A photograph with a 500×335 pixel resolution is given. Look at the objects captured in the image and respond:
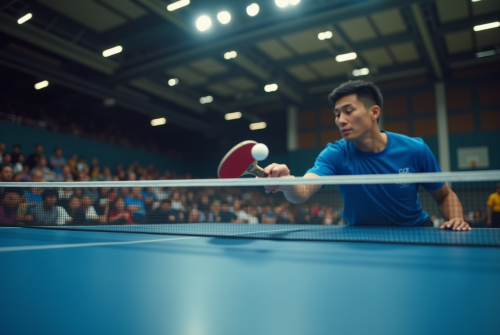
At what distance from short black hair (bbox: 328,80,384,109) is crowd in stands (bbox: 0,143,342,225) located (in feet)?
7.99

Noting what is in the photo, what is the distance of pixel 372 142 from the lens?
243 cm

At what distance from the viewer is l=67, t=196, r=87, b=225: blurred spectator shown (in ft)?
13.0

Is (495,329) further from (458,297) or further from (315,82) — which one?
(315,82)

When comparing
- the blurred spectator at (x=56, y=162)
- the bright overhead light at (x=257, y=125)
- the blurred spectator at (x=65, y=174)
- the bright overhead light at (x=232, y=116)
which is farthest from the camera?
the bright overhead light at (x=257, y=125)

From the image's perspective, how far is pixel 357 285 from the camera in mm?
1042

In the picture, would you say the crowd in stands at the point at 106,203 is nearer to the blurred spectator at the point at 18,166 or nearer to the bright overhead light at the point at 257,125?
the blurred spectator at the point at 18,166

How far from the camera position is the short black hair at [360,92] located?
2318mm

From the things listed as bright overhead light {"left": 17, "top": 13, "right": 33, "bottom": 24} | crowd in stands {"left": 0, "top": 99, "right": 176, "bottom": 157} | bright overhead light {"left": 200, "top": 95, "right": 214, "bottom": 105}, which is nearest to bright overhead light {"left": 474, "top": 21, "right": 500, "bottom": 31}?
bright overhead light {"left": 200, "top": 95, "right": 214, "bottom": 105}

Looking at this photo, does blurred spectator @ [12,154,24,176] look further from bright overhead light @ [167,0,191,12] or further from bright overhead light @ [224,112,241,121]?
bright overhead light @ [224,112,241,121]

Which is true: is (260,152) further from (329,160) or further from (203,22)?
(203,22)

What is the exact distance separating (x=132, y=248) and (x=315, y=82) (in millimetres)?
13256

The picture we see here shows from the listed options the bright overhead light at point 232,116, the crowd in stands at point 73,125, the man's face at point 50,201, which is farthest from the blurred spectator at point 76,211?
the bright overhead light at point 232,116

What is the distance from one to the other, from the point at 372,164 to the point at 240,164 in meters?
0.97

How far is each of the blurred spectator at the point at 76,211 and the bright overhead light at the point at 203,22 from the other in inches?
242
